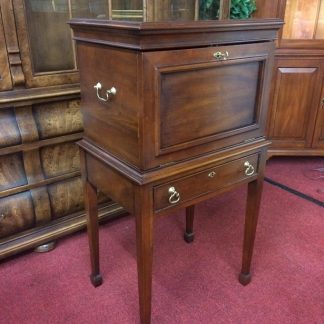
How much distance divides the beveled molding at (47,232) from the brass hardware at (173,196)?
780 millimetres

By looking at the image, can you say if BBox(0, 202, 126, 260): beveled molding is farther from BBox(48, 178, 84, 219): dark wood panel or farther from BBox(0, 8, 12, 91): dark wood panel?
BBox(0, 8, 12, 91): dark wood panel

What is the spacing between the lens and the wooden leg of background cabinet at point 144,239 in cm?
102

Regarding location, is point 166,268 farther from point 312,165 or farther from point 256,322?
point 312,165

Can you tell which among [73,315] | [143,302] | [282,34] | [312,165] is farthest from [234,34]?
[312,165]

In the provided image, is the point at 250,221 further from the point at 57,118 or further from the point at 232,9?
the point at 232,9

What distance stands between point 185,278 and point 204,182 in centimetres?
58

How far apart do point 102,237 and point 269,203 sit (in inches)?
38.8

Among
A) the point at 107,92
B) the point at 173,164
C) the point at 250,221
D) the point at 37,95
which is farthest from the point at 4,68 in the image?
the point at 250,221

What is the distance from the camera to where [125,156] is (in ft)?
3.41

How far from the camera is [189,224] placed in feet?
5.68

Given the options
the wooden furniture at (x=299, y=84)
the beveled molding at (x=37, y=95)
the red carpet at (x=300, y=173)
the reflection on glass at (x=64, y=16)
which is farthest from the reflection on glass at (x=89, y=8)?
the red carpet at (x=300, y=173)

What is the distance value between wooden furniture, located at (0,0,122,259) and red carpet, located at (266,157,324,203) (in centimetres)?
138

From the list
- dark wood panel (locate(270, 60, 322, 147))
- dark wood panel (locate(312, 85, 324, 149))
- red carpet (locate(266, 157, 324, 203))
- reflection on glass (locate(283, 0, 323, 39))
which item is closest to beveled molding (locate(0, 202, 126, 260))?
red carpet (locate(266, 157, 324, 203))

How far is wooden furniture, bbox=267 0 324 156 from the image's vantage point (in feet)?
7.38
